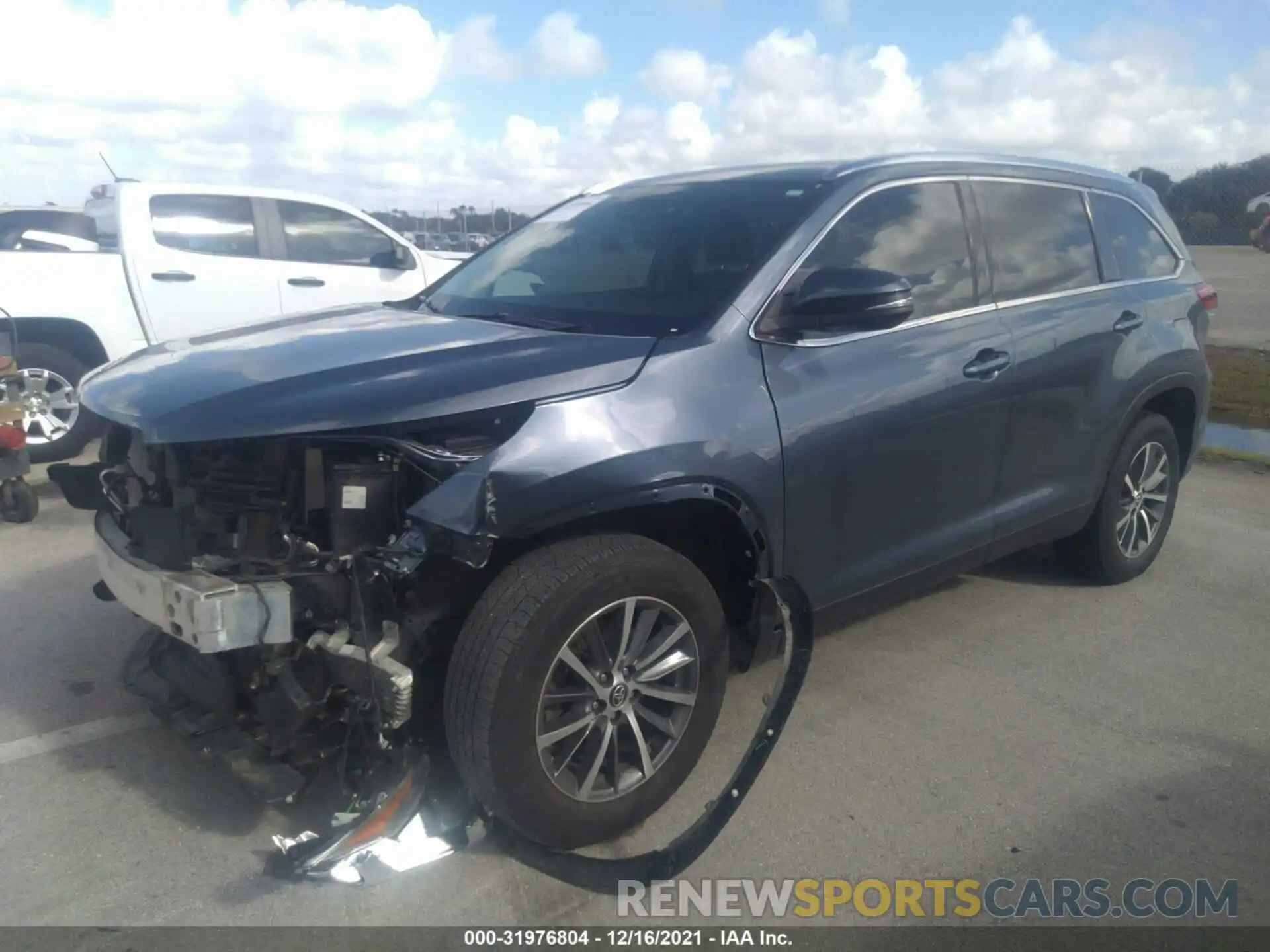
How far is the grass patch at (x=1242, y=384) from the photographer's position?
32.6 feet

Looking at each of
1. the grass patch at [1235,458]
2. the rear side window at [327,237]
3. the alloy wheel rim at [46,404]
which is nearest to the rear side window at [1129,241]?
the grass patch at [1235,458]

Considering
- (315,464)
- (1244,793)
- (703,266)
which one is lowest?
(1244,793)

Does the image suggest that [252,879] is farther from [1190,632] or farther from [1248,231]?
[1248,231]

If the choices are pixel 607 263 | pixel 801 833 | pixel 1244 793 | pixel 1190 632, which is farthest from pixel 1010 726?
pixel 607 263

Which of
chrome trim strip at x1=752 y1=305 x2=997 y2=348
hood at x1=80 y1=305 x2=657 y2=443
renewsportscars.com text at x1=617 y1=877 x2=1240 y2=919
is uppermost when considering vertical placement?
chrome trim strip at x1=752 y1=305 x2=997 y2=348

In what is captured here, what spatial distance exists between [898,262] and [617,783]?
80.3 inches

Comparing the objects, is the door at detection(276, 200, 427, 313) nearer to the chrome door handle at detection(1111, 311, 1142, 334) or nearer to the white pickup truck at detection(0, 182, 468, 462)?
the white pickup truck at detection(0, 182, 468, 462)

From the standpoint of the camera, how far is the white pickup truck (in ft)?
23.1

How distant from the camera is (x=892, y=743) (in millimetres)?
3678

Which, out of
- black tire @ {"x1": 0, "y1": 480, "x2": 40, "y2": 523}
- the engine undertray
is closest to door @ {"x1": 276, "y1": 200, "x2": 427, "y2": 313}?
black tire @ {"x1": 0, "y1": 480, "x2": 40, "y2": 523}

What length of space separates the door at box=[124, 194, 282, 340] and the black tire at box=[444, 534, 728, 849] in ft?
17.6

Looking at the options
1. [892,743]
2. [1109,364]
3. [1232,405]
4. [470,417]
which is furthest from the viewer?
[1232,405]

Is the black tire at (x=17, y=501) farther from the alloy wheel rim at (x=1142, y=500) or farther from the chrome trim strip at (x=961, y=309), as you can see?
the alloy wheel rim at (x=1142, y=500)

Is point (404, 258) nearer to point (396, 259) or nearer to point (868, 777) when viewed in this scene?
point (396, 259)
